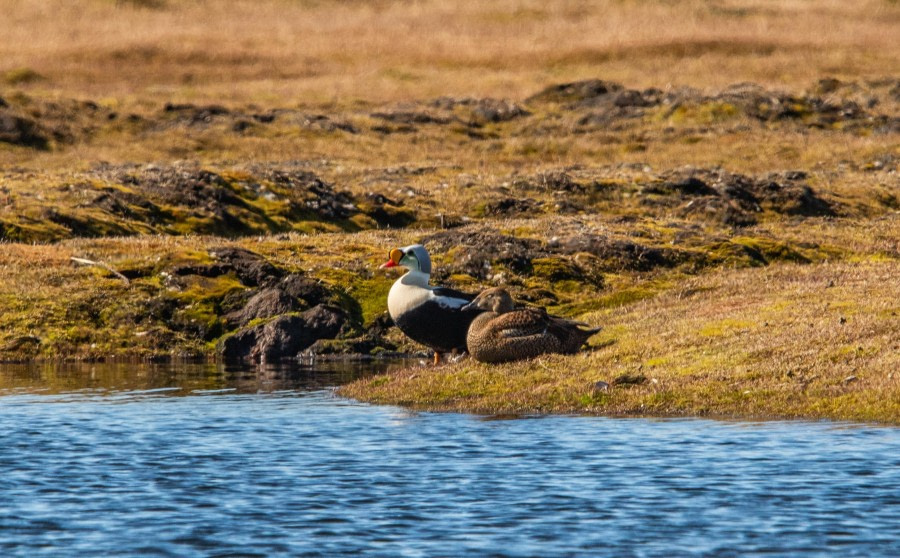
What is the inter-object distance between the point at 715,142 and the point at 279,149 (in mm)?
29283

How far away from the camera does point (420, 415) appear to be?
24.9 meters

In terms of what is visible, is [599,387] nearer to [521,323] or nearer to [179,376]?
[521,323]

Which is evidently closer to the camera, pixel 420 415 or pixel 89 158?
pixel 420 415

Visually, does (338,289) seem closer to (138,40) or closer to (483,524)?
(483,524)

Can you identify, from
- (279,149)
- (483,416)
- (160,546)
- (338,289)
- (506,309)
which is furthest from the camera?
(279,149)

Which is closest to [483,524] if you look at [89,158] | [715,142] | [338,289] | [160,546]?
[160,546]

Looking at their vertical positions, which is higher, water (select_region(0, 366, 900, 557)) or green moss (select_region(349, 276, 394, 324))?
green moss (select_region(349, 276, 394, 324))

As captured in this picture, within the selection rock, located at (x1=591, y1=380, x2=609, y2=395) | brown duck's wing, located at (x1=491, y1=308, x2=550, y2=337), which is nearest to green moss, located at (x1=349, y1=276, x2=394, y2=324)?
brown duck's wing, located at (x1=491, y1=308, x2=550, y2=337)

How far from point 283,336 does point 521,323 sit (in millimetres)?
11901

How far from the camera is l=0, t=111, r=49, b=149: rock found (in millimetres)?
80812

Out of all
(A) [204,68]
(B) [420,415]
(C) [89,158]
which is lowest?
(B) [420,415]

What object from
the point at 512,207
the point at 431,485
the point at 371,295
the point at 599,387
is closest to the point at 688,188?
the point at 512,207

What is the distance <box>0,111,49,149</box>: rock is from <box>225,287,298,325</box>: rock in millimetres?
46065

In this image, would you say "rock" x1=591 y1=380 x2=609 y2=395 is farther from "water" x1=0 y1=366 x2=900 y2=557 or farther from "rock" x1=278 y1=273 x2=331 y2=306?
"rock" x1=278 y1=273 x2=331 y2=306
